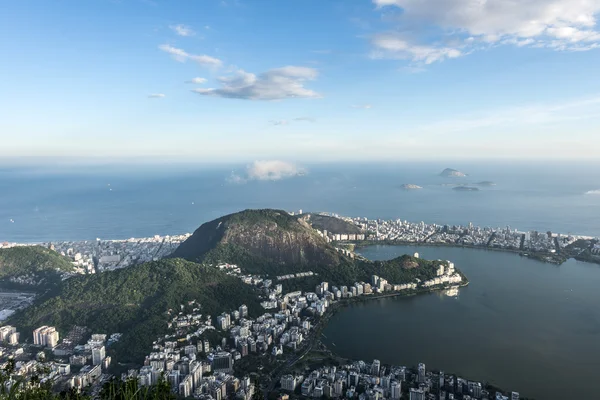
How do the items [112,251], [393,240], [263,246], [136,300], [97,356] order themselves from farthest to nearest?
1. [393,240]
2. [112,251]
3. [263,246]
4. [136,300]
5. [97,356]

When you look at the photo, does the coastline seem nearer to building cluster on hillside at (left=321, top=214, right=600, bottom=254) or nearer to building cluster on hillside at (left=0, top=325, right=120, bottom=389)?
building cluster on hillside at (left=321, top=214, right=600, bottom=254)

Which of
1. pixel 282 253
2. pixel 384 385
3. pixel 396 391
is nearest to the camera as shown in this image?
pixel 396 391

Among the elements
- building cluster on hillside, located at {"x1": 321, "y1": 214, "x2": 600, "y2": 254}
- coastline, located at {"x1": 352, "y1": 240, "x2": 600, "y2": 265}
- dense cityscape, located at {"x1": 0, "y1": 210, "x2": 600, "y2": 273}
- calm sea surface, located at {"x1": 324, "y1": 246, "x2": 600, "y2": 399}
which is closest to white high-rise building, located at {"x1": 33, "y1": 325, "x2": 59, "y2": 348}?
calm sea surface, located at {"x1": 324, "y1": 246, "x2": 600, "y2": 399}

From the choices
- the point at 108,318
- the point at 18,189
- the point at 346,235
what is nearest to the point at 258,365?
the point at 108,318

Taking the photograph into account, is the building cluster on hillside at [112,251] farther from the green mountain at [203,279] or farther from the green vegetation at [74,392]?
the green vegetation at [74,392]

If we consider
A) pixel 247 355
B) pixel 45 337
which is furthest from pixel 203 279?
pixel 45 337

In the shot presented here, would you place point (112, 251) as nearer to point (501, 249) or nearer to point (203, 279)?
point (203, 279)
